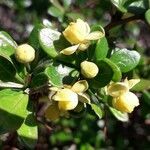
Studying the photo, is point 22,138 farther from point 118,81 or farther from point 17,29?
point 17,29

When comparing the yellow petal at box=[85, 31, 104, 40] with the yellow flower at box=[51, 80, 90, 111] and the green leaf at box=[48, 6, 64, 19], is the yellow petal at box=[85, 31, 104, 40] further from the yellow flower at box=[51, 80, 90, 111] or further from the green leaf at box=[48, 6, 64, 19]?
the green leaf at box=[48, 6, 64, 19]

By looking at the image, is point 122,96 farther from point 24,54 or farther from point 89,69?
point 24,54

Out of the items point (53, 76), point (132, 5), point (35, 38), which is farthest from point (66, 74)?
point (132, 5)

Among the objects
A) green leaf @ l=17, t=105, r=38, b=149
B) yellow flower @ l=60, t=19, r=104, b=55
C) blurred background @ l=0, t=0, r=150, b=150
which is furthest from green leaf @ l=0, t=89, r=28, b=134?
blurred background @ l=0, t=0, r=150, b=150

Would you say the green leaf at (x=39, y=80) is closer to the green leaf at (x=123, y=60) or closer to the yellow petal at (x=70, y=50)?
the yellow petal at (x=70, y=50)

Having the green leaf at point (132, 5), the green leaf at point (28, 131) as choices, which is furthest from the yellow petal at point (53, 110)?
the green leaf at point (132, 5)

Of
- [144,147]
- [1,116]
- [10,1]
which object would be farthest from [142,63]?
[10,1]
